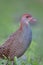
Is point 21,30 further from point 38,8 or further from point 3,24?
point 38,8

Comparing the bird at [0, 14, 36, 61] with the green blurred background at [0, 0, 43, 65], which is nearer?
the bird at [0, 14, 36, 61]

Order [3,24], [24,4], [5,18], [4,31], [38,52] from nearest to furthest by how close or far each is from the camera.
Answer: [38,52]
[4,31]
[3,24]
[5,18]
[24,4]

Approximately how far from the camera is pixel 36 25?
1892cm

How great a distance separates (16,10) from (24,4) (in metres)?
1.60

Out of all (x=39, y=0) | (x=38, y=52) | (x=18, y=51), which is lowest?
(x=39, y=0)

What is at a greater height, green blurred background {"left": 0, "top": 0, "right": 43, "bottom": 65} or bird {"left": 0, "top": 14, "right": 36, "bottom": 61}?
bird {"left": 0, "top": 14, "right": 36, "bottom": 61}

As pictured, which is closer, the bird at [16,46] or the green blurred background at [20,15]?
the bird at [16,46]

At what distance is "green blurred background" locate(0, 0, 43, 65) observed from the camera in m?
13.9

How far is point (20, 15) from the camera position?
20.7 m

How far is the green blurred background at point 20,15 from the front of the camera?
45.7 feet

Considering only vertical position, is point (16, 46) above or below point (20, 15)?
above

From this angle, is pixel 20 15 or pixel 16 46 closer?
pixel 16 46

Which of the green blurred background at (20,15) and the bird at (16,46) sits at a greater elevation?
the bird at (16,46)

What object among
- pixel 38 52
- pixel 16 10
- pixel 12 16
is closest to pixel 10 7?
pixel 16 10
